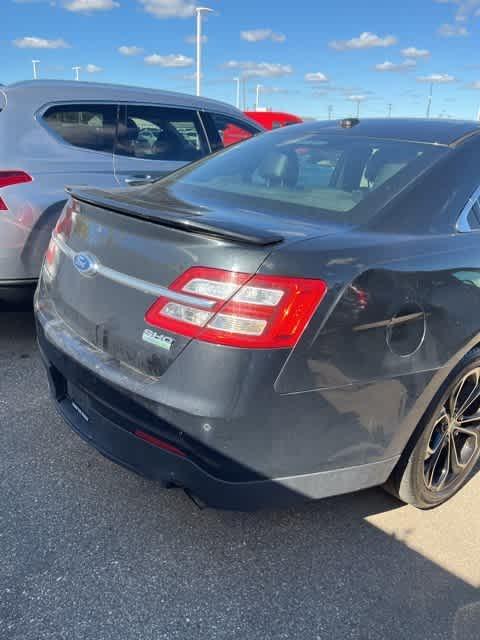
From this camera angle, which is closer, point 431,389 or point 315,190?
point 431,389

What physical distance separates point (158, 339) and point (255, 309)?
342 mm

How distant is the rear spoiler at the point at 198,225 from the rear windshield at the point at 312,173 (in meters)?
0.42

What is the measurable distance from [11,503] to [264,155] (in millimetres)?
2021

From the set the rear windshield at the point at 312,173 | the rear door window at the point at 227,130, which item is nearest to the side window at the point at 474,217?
the rear windshield at the point at 312,173

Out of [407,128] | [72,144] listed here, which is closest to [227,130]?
[72,144]

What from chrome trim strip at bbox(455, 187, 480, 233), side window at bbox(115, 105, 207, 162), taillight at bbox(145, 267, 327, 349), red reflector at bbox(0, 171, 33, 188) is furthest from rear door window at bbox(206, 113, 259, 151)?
taillight at bbox(145, 267, 327, 349)

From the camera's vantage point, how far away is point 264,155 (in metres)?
2.85

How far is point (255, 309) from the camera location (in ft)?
5.48

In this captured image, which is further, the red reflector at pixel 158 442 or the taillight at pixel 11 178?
the taillight at pixel 11 178

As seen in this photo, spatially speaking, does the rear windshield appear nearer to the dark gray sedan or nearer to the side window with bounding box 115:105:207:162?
the dark gray sedan

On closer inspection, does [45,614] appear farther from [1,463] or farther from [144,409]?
[1,463]

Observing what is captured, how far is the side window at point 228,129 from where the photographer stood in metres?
4.95

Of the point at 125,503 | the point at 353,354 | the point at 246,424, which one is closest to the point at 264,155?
the point at 353,354

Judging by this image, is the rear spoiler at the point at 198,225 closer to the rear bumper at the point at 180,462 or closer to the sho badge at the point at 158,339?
the sho badge at the point at 158,339
